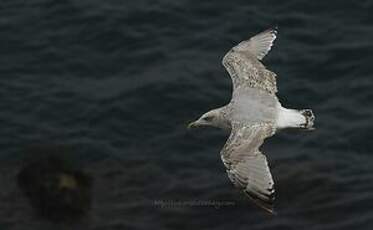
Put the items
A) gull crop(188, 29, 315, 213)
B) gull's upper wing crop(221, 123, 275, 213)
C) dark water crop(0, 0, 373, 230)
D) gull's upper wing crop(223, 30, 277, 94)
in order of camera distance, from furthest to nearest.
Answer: dark water crop(0, 0, 373, 230), gull's upper wing crop(223, 30, 277, 94), gull crop(188, 29, 315, 213), gull's upper wing crop(221, 123, 275, 213)

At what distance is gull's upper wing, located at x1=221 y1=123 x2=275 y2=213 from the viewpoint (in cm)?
1166

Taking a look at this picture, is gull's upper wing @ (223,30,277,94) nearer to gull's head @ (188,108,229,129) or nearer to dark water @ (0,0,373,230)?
gull's head @ (188,108,229,129)

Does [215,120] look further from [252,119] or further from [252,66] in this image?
[252,66]

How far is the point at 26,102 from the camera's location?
19.3 m

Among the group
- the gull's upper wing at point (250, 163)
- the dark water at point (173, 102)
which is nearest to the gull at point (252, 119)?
the gull's upper wing at point (250, 163)

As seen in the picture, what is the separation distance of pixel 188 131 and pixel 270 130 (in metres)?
5.79

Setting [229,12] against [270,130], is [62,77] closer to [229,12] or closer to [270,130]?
[229,12]

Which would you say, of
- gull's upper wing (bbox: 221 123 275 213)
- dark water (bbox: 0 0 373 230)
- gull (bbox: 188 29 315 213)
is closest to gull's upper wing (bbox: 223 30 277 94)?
gull (bbox: 188 29 315 213)

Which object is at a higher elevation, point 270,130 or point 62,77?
point 270,130

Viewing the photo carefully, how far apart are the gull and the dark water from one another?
3486 millimetres

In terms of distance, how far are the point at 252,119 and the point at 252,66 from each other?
76.7 inches

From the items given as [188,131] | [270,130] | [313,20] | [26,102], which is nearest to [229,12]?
[313,20]

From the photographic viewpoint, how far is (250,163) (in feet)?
40.1

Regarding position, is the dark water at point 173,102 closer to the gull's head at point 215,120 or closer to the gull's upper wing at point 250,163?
the gull's head at point 215,120
